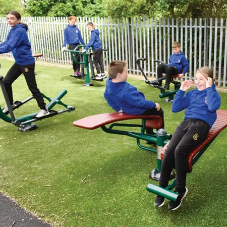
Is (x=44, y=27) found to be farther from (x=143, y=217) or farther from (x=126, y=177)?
(x=143, y=217)

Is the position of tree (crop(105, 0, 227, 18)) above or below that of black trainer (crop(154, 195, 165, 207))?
above

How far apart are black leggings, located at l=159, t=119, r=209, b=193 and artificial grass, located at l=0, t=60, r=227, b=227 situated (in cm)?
32

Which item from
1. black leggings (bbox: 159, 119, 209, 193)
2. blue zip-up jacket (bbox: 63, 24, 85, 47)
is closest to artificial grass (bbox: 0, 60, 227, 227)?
black leggings (bbox: 159, 119, 209, 193)

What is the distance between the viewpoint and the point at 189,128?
326 cm

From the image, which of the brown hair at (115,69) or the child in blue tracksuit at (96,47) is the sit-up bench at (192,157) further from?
the child in blue tracksuit at (96,47)

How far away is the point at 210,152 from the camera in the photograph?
439 cm

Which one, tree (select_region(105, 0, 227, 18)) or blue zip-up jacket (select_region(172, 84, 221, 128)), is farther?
tree (select_region(105, 0, 227, 18))

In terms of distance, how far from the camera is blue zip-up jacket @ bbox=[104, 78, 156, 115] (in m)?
3.77

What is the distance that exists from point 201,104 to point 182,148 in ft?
1.83

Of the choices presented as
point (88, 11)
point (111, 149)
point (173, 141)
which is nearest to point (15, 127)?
point (111, 149)

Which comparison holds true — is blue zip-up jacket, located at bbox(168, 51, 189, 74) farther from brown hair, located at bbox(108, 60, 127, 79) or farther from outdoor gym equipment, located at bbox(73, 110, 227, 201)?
brown hair, located at bbox(108, 60, 127, 79)

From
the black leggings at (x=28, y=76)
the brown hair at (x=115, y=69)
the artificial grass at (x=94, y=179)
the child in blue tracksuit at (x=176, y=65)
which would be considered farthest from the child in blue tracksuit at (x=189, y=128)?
the child in blue tracksuit at (x=176, y=65)

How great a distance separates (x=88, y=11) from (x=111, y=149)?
1561 centimetres

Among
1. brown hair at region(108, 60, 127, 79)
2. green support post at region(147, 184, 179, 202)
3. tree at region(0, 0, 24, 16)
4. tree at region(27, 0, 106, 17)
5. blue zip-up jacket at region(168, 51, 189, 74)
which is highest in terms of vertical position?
tree at region(0, 0, 24, 16)
